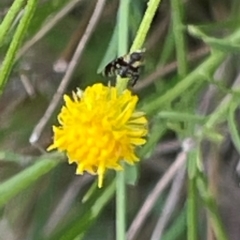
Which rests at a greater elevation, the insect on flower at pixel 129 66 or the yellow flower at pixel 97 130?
the insect on flower at pixel 129 66

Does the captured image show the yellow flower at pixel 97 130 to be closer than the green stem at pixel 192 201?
Yes

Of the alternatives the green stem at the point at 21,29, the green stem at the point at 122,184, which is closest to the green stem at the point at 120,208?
the green stem at the point at 122,184

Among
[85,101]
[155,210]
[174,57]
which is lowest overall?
[155,210]

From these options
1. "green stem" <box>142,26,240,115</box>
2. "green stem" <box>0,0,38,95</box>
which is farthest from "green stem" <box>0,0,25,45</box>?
"green stem" <box>142,26,240,115</box>

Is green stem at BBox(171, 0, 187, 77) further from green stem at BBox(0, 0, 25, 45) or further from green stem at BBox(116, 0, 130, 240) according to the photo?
green stem at BBox(0, 0, 25, 45)

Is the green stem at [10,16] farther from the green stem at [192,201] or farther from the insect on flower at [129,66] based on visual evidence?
the green stem at [192,201]

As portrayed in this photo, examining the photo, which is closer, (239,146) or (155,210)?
(239,146)

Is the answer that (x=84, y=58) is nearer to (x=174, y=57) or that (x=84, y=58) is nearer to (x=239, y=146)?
(x=174, y=57)

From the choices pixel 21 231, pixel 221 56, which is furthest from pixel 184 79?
pixel 21 231
